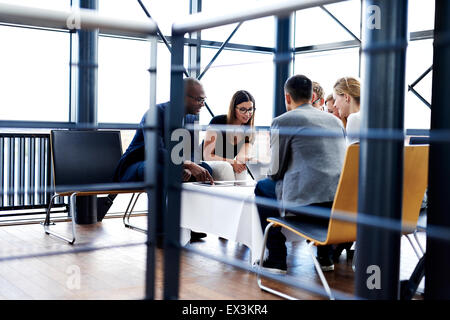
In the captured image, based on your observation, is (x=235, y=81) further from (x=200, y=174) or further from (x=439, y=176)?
(x=439, y=176)

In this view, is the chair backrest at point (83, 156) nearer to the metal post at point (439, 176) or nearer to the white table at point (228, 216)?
the white table at point (228, 216)

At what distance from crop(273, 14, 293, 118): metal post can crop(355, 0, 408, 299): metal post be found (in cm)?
340

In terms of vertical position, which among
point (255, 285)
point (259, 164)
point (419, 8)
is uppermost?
point (419, 8)

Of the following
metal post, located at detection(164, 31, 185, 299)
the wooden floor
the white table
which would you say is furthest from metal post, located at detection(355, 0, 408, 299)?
the white table

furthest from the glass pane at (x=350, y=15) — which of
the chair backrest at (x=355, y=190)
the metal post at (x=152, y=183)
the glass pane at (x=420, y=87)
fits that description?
the metal post at (x=152, y=183)

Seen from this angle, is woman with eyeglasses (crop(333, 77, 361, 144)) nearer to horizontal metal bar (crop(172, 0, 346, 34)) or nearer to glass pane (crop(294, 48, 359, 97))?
horizontal metal bar (crop(172, 0, 346, 34))

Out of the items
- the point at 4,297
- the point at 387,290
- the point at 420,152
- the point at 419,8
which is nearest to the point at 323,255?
the point at 420,152

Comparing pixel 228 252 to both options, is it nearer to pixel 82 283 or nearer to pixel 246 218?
pixel 246 218

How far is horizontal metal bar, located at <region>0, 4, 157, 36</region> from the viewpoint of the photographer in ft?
3.28

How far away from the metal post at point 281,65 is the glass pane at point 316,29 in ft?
0.53

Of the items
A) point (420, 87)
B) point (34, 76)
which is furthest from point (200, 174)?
point (420, 87)

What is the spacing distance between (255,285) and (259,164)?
0.93 metres

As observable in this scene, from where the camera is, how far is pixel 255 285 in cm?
250
